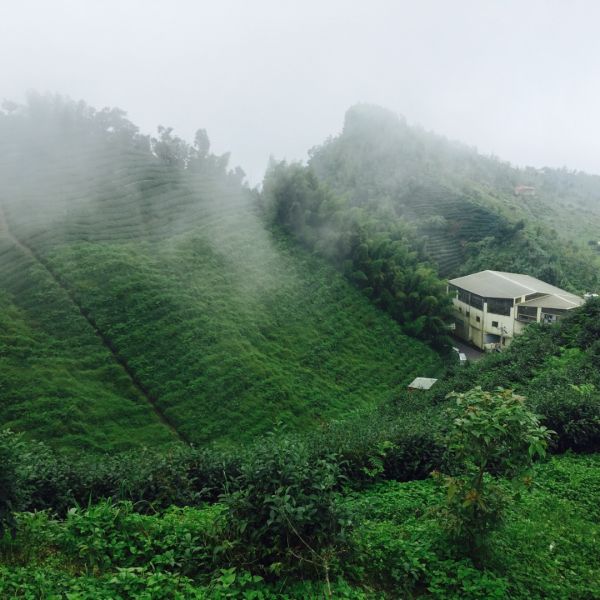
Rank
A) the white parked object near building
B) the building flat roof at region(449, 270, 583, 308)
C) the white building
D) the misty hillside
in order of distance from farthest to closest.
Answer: the misty hillside → the building flat roof at region(449, 270, 583, 308) → the white building → the white parked object near building

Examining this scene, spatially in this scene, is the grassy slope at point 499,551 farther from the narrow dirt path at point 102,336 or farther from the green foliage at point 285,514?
the narrow dirt path at point 102,336

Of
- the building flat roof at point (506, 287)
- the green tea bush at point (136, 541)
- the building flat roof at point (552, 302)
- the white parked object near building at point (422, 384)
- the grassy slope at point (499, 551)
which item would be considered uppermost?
the green tea bush at point (136, 541)

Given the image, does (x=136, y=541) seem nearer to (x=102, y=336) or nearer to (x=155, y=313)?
(x=102, y=336)

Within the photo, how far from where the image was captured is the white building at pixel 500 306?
30.4m

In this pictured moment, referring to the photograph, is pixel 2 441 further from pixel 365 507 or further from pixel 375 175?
pixel 375 175

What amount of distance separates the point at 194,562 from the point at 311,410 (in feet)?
58.6

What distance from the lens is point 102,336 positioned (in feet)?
70.6

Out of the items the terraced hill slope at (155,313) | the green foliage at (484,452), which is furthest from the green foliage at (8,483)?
the terraced hill slope at (155,313)

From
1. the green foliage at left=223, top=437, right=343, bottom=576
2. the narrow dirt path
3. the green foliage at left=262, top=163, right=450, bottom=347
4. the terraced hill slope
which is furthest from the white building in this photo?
the green foliage at left=223, top=437, right=343, bottom=576

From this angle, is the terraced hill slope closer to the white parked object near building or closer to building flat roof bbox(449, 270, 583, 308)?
the white parked object near building

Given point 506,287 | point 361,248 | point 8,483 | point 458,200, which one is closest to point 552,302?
point 506,287

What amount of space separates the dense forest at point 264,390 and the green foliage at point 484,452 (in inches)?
0.8

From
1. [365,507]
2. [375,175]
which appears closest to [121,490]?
[365,507]

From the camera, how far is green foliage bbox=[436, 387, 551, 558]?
4.36m
